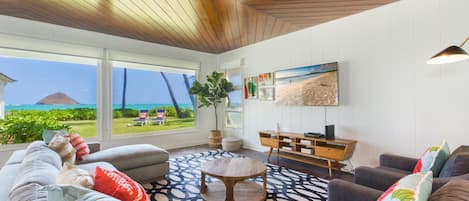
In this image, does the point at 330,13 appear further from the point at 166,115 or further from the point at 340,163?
the point at 166,115

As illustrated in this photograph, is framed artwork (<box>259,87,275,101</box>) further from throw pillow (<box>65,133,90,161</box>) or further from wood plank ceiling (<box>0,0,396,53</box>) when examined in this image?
throw pillow (<box>65,133,90,161</box>)

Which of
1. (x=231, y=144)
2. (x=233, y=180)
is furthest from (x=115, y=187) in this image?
(x=231, y=144)

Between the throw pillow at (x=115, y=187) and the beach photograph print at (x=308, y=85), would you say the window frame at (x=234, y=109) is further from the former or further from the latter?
the throw pillow at (x=115, y=187)

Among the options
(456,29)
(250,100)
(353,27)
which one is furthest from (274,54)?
(456,29)

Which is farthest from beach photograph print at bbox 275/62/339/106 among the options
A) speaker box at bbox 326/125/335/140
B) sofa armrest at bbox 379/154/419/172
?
sofa armrest at bbox 379/154/419/172

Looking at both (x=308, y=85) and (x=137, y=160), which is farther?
(x=308, y=85)

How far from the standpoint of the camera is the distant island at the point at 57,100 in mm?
3973

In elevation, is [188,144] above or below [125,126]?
below

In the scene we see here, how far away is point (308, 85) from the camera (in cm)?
387

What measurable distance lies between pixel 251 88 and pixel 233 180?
123 inches

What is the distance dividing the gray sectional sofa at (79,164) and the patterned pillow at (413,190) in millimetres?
1766

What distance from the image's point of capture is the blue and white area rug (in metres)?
2.59

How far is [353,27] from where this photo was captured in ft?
11.3

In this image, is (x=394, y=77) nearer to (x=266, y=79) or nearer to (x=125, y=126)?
(x=266, y=79)
